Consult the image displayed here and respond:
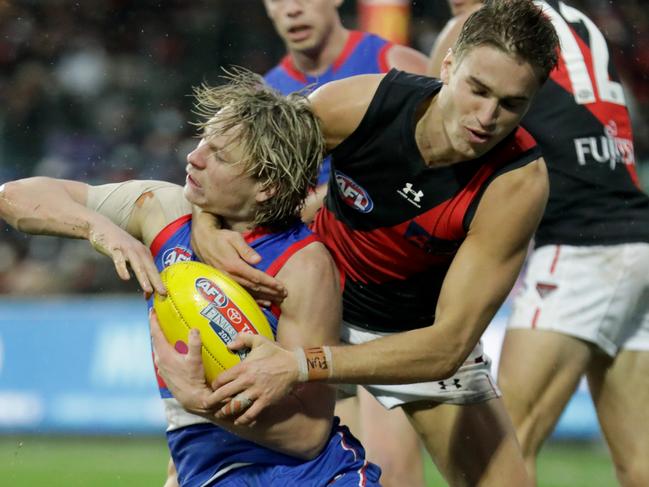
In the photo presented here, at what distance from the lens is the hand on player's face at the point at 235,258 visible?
362 cm

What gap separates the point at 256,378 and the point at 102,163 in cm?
983

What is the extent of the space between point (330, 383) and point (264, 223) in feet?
2.02

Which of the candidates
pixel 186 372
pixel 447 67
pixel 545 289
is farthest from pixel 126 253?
pixel 545 289

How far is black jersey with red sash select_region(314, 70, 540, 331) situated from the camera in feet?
13.2

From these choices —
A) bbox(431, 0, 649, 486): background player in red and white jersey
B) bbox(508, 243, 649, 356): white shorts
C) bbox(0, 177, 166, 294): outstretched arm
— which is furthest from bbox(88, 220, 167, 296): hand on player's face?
bbox(508, 243, 649, 356): white shorts

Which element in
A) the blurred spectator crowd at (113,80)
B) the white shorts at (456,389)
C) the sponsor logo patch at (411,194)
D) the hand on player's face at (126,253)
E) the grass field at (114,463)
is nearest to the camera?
the hand on player's face at (126,253)

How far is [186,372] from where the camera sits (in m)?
3.48

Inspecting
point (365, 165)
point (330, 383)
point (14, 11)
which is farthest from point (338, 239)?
point (14, 11)

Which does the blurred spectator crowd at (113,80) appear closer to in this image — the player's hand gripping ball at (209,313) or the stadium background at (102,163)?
the stadium background at (102,163)

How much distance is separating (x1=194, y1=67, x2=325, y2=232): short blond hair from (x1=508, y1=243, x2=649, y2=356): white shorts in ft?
5.73

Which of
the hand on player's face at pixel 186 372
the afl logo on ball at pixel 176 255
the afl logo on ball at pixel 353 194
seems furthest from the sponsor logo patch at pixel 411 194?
the hand on player's face at pixel 186 372

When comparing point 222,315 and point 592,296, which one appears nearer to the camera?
point 222,315

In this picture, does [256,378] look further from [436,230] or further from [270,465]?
[436,230]

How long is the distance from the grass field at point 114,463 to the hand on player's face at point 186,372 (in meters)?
4.54
